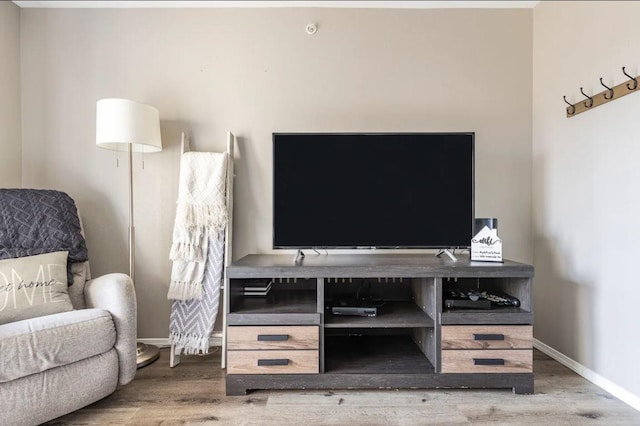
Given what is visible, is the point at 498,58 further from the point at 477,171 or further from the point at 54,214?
the point at 54,214

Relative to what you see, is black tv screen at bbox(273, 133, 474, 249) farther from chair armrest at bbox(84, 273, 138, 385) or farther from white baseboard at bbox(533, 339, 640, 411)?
white baseboard at bbox(533, 339, 640, 411)

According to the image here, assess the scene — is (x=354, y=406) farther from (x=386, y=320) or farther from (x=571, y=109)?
(x=571, y=109)

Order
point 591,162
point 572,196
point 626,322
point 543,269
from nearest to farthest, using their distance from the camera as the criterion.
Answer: point 626,322
point 591,162
point 572,196
point 543,269

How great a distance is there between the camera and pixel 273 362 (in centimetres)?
172

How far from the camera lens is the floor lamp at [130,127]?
1953 millimetres

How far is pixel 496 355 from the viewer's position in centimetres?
173

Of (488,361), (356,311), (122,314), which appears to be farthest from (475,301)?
(122,314)

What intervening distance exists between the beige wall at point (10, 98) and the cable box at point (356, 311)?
224 centimetres

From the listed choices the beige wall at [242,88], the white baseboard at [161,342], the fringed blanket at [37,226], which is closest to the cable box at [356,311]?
the beige wall at [242,88]

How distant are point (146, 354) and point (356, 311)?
52.8 inches

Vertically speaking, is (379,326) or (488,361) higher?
(379,326)

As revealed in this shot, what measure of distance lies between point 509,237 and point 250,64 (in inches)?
82.3

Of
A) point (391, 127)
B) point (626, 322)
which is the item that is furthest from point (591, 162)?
point (391, 127)

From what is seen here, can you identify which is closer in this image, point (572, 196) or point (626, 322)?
point (626, 322)
